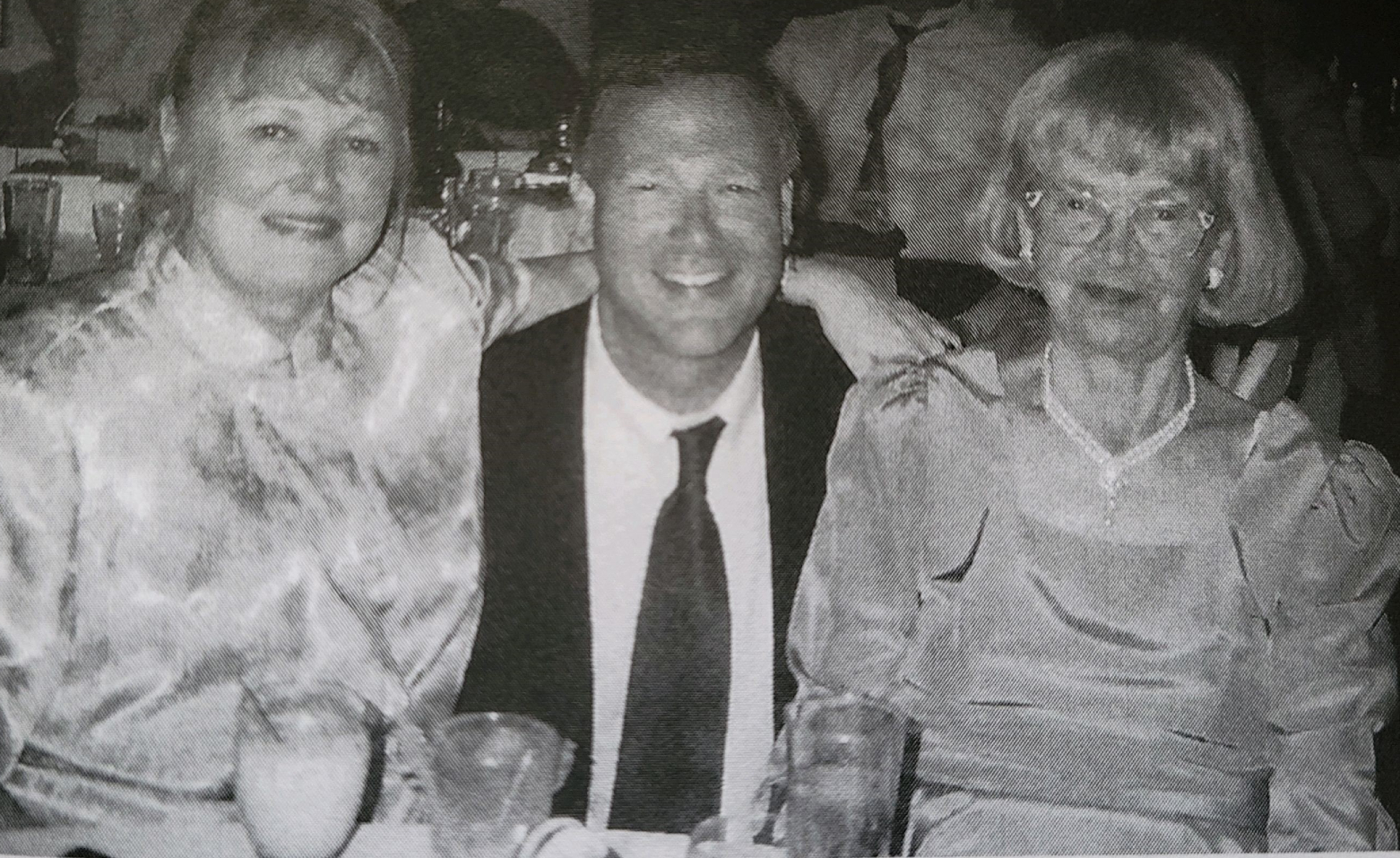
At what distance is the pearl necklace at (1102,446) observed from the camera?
6.60ft

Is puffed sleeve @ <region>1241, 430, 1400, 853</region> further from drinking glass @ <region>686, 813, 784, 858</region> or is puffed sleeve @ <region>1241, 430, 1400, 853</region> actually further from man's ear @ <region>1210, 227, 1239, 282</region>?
drinking glass @ <region>686, 813, 784, 858</region>

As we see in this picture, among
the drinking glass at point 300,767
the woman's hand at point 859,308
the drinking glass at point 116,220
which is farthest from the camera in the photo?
the woman's hand at point 859,308

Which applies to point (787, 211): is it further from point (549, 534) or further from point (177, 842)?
point (177, 842)

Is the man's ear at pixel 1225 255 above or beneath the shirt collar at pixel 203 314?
above

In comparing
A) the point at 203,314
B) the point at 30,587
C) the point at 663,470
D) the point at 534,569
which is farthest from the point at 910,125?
the point at 30,587

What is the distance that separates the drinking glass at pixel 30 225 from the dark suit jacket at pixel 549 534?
0.71m

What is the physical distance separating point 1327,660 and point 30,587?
2.12m

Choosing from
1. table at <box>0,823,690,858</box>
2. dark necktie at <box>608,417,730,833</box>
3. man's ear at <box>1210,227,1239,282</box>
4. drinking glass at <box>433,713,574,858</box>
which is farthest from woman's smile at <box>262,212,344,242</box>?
man's ear at <box>1210,227,1239,282</box>

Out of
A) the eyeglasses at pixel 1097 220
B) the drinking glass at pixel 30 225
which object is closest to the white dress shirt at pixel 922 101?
the eyeglasses at pixel 1097 220

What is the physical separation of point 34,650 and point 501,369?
2.74 ft

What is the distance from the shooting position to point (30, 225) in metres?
1.88

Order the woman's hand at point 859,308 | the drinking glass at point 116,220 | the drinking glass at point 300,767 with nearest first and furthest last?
the drinking glass at point 300,767 < the drinking glass at point 116,220 < the woman's hand at point 859,308

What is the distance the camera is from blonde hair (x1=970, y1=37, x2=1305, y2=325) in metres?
2.00

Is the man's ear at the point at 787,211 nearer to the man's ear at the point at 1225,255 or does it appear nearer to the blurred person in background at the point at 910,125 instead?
the blurred person in background at the point at 910,125
